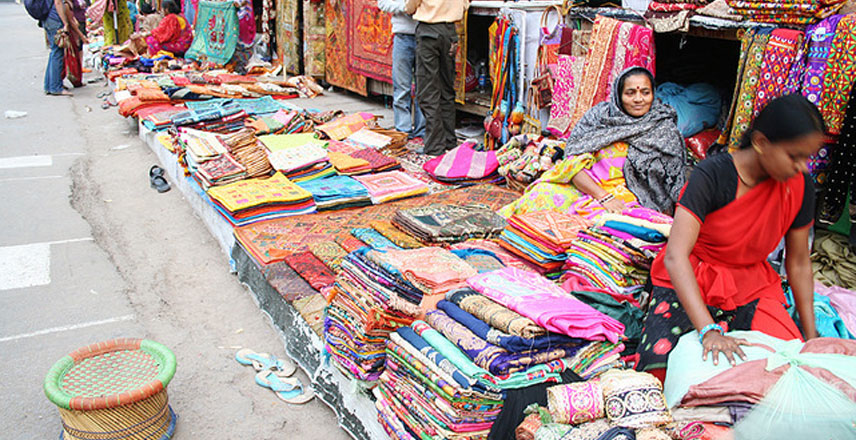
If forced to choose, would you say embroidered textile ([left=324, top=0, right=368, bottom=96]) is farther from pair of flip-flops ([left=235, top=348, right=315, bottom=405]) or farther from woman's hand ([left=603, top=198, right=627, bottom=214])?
pair of flip-flops ([left=235, top=348, right=315, bottom=405])

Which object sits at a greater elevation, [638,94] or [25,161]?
[638,94]

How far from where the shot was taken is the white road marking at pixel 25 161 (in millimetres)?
7016

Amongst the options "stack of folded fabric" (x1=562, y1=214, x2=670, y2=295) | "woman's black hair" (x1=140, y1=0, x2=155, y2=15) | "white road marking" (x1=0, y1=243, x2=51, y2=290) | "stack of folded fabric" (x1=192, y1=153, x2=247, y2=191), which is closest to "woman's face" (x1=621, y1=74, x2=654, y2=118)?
"stack of folded fabric" (x1=562, y1=214, x2=670, y2=295)

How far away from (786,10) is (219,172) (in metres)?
4.28

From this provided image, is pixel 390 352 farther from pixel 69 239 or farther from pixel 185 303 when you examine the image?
pixel 69 239

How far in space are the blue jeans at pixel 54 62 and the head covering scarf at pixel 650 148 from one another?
396 inches

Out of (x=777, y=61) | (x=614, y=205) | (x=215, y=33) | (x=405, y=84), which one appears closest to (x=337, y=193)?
(x=614, y=205)

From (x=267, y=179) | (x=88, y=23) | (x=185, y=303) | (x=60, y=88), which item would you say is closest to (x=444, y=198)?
(x=267, y=179)

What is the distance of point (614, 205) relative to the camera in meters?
4.01

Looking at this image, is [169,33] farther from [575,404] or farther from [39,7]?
[575,404]

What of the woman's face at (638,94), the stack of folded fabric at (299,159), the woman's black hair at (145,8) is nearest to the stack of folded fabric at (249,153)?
the stack of folded fabric at (299,159)

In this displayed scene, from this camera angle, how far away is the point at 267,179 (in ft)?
17.9

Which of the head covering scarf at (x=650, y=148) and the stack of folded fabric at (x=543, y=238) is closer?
the stack of folded fabric at (x=543, y=238)

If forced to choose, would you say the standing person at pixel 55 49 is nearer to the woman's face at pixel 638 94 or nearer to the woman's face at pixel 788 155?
the woman's face at pixel 638 94
